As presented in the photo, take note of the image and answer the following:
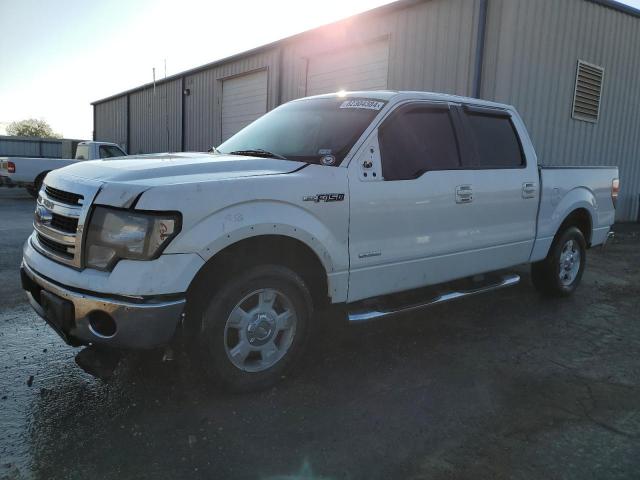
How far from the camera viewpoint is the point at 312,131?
385 centimetres

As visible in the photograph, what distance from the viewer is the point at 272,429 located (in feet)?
9.03

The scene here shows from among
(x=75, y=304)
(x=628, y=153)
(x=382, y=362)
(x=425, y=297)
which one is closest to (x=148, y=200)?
(x=75, y=304)

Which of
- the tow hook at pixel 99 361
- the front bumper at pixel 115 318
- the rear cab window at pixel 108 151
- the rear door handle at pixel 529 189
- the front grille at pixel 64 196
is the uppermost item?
the rear cab window at pixel 108 151

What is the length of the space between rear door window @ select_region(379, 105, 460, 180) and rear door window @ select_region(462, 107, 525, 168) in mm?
291

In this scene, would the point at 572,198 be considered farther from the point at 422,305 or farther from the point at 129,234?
the point at 129,234

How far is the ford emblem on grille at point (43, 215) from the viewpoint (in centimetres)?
310

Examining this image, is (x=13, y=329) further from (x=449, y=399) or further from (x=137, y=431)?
(x=449, y=399)

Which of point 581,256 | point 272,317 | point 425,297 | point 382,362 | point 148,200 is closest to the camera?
point 148,200

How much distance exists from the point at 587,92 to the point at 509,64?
3143 mm

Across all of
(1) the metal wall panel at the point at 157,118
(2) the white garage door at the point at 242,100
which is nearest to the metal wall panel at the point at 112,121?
(1) the metal wall panel at the point at 157,118

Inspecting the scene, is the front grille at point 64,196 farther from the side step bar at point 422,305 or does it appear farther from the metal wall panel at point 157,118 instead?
the metal wall panel at point 157,118

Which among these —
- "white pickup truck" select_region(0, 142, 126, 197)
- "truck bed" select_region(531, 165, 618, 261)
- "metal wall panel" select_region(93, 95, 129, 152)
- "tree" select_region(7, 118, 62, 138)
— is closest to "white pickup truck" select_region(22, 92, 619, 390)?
"truck bed" select_region(531, 165, 618, 261)

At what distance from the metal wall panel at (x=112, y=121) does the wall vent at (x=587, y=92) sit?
843 inches

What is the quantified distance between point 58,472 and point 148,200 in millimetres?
1343
